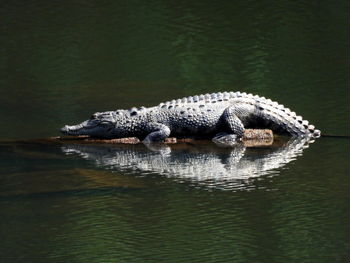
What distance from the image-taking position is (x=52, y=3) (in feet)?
69.4

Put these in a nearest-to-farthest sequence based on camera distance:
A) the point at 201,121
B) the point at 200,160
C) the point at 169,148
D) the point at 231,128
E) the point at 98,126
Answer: the point at 200,160 → the point at 169,148 → the point at 231,128 → the point at 201,121 → the point at 98,126

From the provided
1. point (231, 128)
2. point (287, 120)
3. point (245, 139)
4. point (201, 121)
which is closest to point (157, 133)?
point (201, 121)

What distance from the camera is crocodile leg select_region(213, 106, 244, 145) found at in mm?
11734

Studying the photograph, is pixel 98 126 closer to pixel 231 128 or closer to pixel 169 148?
pixel 169 148

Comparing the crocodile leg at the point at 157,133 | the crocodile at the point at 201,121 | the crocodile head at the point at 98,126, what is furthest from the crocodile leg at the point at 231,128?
the crocodile head at the point at 98,126

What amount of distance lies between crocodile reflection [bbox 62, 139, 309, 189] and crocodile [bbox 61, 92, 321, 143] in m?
0.30

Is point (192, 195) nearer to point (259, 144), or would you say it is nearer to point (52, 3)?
point (259, 144)

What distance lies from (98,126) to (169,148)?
40.8 inches

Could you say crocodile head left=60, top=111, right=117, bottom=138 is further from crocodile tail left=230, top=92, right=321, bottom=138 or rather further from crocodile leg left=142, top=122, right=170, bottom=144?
crocodile tail left=230, top=92, right=321, bottom=138

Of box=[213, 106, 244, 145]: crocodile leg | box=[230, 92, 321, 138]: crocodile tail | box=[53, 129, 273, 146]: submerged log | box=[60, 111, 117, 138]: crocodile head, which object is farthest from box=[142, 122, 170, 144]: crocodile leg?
box=[230, 92, 321, 138]: crocodile tail

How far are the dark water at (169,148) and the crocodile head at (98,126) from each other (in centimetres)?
40

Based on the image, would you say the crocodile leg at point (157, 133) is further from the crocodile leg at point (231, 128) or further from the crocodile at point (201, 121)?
the crocodile leg at point (231, 128)

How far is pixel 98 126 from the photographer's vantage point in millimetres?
12102

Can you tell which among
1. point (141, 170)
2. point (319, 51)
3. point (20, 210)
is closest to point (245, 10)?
point (319, 51)
